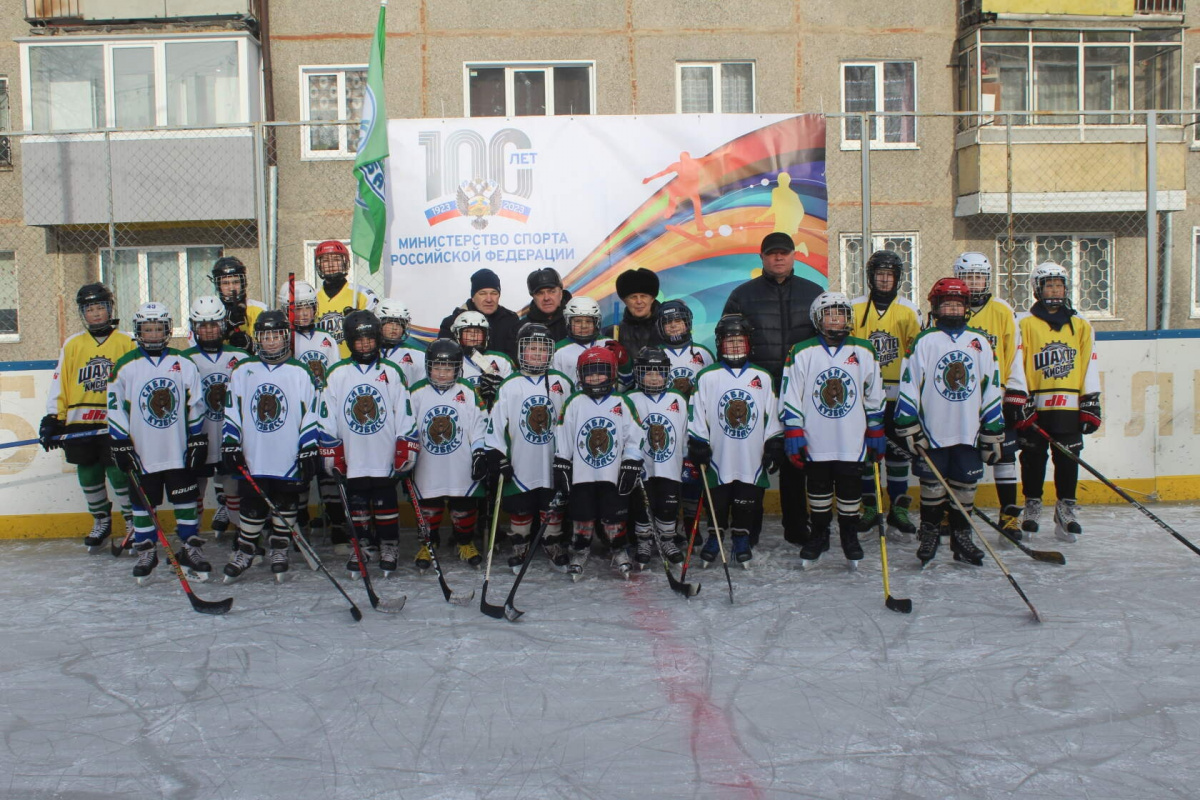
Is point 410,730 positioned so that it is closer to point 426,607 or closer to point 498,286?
point 426,607

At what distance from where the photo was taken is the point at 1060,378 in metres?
5.97

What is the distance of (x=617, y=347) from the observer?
5.62 meters

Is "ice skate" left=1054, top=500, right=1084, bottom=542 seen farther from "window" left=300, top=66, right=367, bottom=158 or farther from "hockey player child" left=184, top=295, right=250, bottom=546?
"window" left=300, top=66, right=367, bottom=158

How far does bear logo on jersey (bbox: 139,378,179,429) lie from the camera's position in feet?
17.6

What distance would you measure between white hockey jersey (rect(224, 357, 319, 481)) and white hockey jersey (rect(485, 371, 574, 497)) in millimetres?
975

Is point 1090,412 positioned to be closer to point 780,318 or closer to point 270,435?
point 780,318

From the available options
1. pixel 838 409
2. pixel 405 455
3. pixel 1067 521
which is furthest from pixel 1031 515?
pixel 405 455

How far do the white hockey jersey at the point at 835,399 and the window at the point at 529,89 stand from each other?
28.1 feet

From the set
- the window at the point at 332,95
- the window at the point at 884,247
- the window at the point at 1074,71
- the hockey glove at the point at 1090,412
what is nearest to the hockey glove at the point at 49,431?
the hockey glove at the point at 1090,412

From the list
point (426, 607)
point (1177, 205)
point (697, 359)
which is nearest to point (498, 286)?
point (697, 359)

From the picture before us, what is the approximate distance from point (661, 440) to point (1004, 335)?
2.17 meters

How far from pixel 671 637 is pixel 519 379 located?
5.93 ft

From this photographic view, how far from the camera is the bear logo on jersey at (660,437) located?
5191 mm

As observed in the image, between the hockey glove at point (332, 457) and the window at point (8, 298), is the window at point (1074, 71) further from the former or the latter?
the window at point (8, 298)
